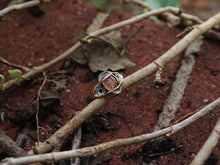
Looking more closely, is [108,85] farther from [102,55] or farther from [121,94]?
[102,55]

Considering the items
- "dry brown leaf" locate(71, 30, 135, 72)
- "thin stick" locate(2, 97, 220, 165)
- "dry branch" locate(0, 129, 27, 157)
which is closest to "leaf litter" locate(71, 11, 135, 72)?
"dry brown leaf" locate(71, 30, 135, 72)

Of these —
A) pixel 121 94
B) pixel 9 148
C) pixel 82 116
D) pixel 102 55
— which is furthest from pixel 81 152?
pixel 102 55

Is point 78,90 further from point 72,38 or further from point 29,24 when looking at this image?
point 29,24

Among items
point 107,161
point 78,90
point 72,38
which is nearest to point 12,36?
point 72,38

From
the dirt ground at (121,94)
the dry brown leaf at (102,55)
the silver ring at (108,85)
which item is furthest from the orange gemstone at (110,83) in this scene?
Answer: the dry brown leaf at (102,55)

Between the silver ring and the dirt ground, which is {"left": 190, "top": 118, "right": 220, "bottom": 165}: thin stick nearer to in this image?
the dirt ground

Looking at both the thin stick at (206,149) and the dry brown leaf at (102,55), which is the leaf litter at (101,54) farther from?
the thin stick at (206,149)
